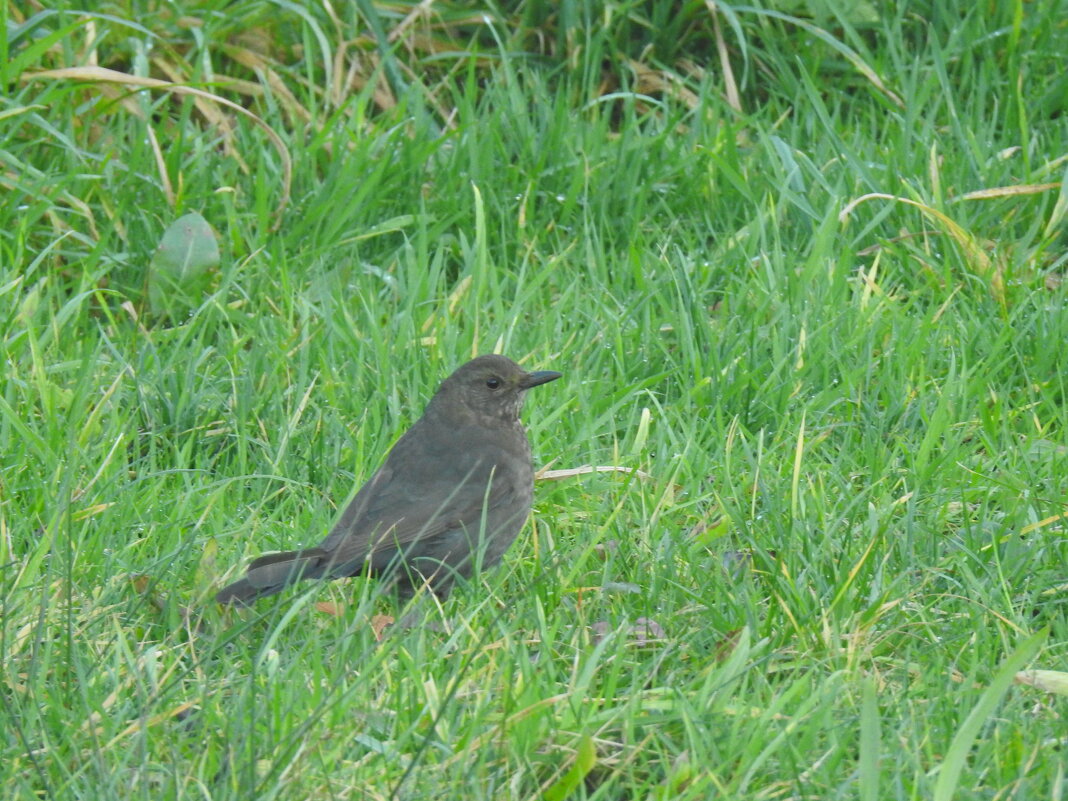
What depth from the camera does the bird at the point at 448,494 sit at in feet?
11.1

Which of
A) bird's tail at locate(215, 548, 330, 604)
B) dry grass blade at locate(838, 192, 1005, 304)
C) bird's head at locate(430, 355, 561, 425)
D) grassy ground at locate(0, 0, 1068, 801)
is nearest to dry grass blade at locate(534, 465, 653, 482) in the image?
grassy ground at locate(0, 0, 1068, 801)

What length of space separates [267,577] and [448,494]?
2.20 ft

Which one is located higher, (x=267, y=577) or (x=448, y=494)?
(x=267, y=577)

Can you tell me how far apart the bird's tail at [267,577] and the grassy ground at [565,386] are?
72 mm

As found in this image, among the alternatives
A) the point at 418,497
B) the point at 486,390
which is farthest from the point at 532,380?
the point at 418,497

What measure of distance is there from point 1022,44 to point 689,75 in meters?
1.20

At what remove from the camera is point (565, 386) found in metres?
4.30

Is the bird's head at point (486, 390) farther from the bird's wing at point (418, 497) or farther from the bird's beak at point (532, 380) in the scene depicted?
the bird's wing at point (418, 497)

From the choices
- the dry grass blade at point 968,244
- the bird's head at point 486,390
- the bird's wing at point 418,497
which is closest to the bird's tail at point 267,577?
the bird's wing at point 418,497

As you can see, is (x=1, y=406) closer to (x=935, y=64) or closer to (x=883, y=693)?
(x=883, y=693)

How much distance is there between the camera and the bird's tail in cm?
307

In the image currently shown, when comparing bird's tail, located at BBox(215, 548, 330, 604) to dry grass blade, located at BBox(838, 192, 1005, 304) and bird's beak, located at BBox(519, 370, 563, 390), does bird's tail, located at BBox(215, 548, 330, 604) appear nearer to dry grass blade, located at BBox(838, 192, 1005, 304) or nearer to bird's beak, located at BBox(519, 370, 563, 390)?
bird's beak, located at BBox(519, 370, 563, 390)

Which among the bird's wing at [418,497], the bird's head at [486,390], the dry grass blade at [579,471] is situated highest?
the bird's head at [486,390]

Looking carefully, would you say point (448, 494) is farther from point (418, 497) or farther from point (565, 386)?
point (565, 386)
